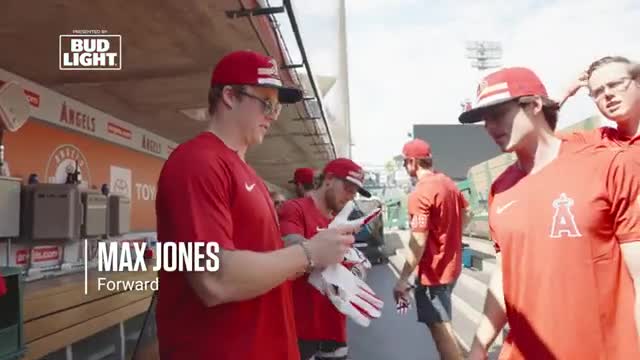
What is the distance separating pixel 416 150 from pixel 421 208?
52cm

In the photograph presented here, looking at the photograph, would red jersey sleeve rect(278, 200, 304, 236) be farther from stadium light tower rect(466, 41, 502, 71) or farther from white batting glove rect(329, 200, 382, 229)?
stadium light tower rect(466, 41, 502, 71)

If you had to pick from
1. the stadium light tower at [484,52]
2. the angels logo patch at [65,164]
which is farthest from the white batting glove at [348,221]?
the stadium light tower at [484,52]

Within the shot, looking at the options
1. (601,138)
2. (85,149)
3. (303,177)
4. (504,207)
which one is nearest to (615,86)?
(601,138)

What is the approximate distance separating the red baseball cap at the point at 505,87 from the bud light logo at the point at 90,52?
3.07m

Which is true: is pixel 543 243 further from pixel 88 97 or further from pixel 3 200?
pixel 88 97

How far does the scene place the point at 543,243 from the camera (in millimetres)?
1700

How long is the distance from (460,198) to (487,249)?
7.84m

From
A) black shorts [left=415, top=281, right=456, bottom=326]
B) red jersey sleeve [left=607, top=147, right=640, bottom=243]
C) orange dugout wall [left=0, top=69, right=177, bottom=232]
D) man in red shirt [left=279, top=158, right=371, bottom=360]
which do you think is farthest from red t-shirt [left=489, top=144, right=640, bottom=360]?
orange dugout wall [left=0, top=69, right=177, bottom=232]

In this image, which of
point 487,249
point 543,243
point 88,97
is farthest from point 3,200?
point 487,249

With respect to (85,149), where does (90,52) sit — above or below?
above

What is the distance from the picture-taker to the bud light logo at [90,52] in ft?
13.6

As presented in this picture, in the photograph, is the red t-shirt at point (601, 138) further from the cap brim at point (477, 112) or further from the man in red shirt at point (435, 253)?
the man in red shirt at point (435, 253)

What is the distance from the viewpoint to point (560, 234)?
167 cm

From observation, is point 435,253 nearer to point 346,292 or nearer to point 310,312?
point 310,312
